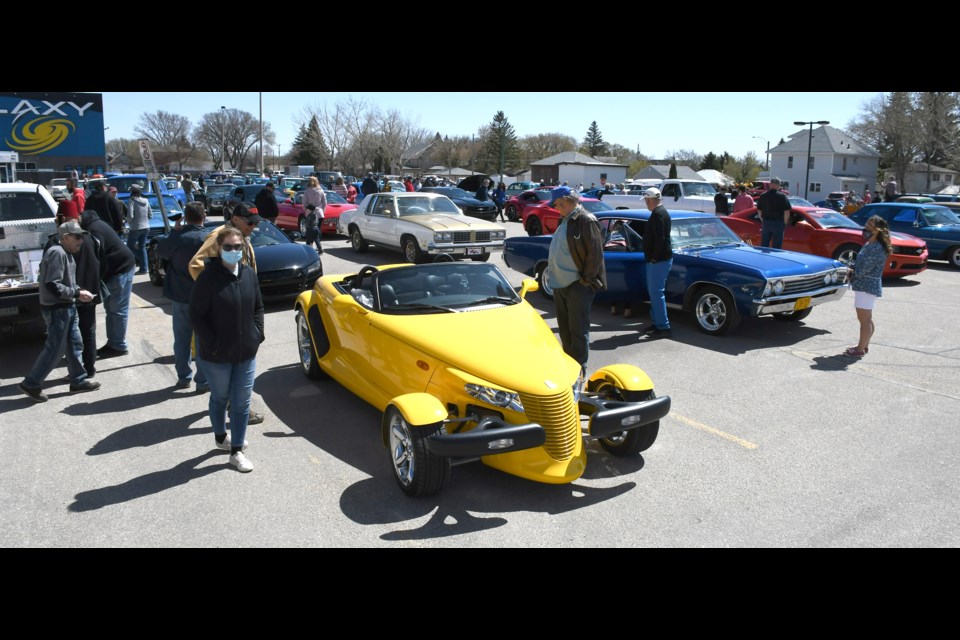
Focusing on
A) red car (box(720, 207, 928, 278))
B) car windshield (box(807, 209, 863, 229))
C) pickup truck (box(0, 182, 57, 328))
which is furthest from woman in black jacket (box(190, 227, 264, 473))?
car windshield (box(807, 209, 863, 229))

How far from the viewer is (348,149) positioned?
6412 centimetres

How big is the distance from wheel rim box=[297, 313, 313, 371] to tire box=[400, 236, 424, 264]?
766 cm

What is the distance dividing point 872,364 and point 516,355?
206 inches

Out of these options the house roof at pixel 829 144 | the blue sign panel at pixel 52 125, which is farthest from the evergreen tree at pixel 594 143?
the blue sign panel at pixel 52 125

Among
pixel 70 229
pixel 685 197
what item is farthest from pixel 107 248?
pixel 685 197

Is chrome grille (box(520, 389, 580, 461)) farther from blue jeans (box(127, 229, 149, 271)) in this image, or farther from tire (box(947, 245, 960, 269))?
tire (box(947, 245, 960, 269))

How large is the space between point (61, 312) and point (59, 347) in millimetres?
349

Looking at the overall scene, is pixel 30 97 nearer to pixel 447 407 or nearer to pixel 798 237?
pixel 798 237

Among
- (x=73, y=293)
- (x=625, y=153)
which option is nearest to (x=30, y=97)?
(x=73, y=293)

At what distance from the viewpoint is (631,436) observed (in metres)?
5.24

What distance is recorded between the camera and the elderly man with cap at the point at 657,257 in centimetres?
884

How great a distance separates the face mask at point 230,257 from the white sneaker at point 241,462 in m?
1.43

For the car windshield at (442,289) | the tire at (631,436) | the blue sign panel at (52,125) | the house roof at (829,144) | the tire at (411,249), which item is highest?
the house roof at (829,144)

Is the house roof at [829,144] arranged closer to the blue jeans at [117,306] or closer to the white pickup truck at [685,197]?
the white pickup truck at [685,197]
